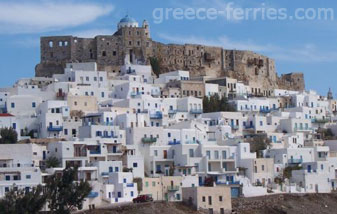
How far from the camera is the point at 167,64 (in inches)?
3280

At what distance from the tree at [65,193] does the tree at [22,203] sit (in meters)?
1.61

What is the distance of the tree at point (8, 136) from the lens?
55.6 m

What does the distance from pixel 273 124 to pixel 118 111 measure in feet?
44.1

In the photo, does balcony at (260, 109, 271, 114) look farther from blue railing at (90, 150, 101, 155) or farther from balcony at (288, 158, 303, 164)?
blue railing at (90, 150, 101, 155)

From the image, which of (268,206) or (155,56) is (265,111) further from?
(268,206)

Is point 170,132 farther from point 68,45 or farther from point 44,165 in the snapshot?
point 68,45

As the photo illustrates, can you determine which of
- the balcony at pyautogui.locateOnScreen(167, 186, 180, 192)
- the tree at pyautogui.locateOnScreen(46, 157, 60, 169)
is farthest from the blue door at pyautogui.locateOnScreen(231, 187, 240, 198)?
the tree at pyautogui.locateOnScreen(46, 157, 60, 169)

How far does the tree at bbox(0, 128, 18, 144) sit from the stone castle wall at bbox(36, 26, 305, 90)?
21.1m

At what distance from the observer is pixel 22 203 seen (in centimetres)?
4259

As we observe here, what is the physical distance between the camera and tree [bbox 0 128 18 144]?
182 ft

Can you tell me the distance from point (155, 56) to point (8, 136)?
1120 inches

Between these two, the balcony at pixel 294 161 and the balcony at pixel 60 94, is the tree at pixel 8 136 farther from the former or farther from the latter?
the balcony at pixel 294 161

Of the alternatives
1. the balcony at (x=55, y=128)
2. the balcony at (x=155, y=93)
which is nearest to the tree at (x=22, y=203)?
the balcony at (x=55, y=128)

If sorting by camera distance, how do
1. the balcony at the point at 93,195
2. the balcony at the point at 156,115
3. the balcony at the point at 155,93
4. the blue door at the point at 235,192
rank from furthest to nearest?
the balcony at the point at 155,93 < the balcony at the point at 156,115 < the blue door at the point at 235,192 < the balcony at the point at 93,195
